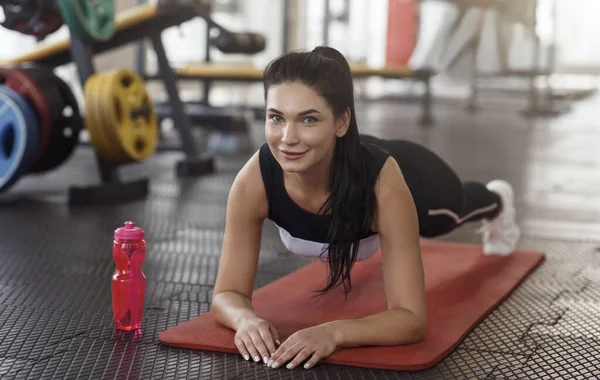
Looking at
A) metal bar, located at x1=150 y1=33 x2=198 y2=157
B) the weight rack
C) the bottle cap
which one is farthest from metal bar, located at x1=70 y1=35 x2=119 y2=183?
the bottle cap

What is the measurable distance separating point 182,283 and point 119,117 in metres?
1.56

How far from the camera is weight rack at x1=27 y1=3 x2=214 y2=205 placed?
368 centimetres

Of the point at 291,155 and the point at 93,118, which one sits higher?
the point at 291,155

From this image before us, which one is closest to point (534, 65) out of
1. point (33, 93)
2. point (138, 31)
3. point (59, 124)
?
point (138, 31)

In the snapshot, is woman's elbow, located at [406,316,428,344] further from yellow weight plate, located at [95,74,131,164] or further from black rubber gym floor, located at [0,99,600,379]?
yellow weight plate, located at [95,74,131,164]

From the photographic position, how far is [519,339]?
1.85m

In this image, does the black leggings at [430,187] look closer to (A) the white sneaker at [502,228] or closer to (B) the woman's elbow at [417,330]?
(A) the white sneaker at [502,228]

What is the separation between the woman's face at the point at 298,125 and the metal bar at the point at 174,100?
3.06 m

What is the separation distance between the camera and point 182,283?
230 centimetres

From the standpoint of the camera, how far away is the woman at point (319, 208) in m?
1.59

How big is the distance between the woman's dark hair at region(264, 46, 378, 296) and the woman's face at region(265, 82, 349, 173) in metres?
0.02

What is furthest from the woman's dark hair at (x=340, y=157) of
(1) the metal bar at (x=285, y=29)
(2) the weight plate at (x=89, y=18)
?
(1) the metal bar at (x=285, y=29)

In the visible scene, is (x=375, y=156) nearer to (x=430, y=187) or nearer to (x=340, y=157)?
(x=340, y=157)

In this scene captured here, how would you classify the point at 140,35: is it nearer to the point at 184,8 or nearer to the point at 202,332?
the point at 184,8
